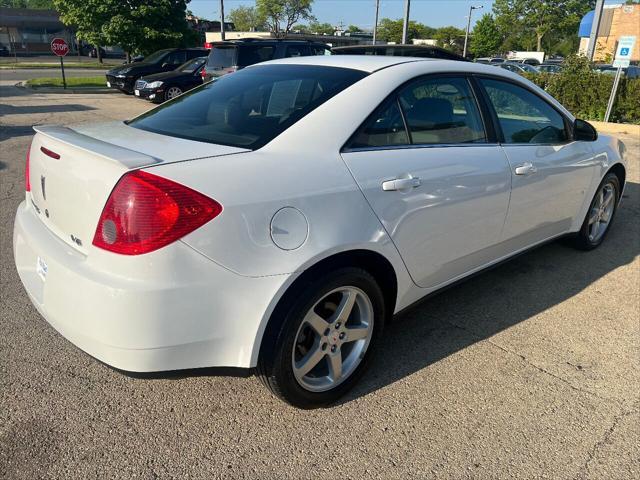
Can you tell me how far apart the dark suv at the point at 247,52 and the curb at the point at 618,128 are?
709 cm

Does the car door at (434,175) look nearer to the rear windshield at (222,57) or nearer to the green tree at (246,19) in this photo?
the rear windshield at (222,57)

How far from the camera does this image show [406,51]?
386 centimetres

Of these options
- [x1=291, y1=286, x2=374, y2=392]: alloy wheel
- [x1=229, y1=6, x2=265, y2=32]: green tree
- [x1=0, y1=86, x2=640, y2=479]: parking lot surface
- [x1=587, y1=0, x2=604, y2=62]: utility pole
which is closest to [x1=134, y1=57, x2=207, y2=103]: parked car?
[x1=587, y1=0, x2=604, y2=62]: utility pole

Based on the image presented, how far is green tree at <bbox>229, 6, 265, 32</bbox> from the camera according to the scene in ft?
262

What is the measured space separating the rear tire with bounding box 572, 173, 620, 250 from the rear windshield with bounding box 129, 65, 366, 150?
9.41 ft

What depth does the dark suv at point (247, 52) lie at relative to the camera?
12227 mm

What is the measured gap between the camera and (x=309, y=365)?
241 cm

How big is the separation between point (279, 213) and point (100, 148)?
0.82 metres

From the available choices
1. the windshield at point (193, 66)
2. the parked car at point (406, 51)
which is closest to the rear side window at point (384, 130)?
the parked car at point (406, 51)

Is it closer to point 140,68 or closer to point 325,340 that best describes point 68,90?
point 140,68

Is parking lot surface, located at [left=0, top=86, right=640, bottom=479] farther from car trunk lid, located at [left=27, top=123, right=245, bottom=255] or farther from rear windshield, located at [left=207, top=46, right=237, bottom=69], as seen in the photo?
rear windshield, located at [left=207, top=46, right=237, bottom=69]

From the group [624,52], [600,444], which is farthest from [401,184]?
[624,52]

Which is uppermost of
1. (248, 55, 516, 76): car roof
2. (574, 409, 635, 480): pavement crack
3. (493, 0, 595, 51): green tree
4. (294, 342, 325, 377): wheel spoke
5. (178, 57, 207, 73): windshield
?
(493, 0, 595, 51): green tree

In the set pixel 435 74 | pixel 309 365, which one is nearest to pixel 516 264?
pixel 435 74
